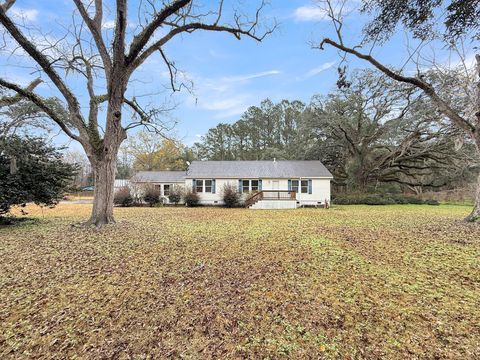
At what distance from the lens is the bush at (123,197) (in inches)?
822

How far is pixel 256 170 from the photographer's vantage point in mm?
22047

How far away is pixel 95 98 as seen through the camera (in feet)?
32.4

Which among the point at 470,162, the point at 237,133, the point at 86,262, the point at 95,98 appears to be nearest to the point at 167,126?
the point at 95,98

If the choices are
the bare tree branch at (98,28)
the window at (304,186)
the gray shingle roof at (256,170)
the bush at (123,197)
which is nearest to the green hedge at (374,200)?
the gray shingle roof at (256,170)

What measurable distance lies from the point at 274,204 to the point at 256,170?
4.21 m

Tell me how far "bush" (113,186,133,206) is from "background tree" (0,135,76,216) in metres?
10.9

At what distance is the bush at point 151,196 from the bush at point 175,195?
1.08 metres

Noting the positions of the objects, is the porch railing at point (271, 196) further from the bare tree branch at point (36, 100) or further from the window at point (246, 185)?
the bare tree branch at point (36, 100)

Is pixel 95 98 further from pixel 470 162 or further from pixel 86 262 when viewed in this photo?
pixel 470 162

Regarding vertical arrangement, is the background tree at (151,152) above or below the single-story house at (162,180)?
above

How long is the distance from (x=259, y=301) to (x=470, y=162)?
2658 centimetres

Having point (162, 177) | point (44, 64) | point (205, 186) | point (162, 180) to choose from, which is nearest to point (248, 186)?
point (205, 186)

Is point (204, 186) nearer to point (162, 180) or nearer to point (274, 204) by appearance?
point (162, 180)

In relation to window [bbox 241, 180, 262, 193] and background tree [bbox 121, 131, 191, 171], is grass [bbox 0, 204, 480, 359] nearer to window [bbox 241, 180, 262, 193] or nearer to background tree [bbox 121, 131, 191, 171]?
window [bbox 241, 180, 262, 193]
